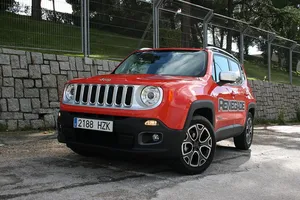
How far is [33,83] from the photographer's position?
7.58 m

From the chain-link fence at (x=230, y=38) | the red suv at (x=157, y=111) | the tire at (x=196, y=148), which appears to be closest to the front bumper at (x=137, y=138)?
the red suv at (x=157, y=111)

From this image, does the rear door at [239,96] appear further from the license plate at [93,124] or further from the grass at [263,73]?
the grass at [263,73]

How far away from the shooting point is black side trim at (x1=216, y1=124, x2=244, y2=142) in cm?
526

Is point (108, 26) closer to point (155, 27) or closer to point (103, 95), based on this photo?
point (155, 27)

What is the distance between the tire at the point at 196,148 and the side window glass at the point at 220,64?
1.01 meters

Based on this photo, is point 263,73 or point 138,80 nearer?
point 138,80

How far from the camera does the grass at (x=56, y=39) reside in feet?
24.8

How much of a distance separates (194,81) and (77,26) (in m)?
4.90

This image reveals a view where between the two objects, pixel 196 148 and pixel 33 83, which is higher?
pixel 33 83

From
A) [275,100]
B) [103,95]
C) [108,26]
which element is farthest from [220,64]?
[275,100]

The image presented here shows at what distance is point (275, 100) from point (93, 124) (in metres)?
13.2

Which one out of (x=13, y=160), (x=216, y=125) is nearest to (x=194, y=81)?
(x=216, y=125)

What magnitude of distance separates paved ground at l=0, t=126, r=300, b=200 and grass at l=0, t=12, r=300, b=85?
265 cm

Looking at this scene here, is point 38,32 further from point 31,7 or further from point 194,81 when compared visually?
point 194,81
